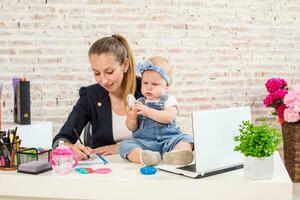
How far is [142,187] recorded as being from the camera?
156 centimetres

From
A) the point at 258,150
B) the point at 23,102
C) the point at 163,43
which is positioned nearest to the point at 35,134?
the point at 23,102

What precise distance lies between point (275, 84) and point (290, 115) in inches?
20.0

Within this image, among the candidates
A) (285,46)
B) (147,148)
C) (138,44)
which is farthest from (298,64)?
(147,148)

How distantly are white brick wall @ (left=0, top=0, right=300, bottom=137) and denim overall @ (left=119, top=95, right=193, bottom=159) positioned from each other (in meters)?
1.62

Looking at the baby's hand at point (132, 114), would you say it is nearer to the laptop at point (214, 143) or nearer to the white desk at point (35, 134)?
the laptop at point (214, 143)

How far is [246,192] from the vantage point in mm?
1533

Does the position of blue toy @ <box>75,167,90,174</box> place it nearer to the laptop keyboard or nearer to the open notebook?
the open notebook

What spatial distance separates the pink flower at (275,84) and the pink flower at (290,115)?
432 millimetres

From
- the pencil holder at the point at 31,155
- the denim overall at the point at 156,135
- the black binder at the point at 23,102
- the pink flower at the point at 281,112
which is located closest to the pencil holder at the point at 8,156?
the pencil holder at the point at 31,155

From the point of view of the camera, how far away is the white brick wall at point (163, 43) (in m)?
3.71

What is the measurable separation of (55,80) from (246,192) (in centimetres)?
250

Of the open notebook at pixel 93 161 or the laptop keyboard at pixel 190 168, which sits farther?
the open notebook at pixel 93 161

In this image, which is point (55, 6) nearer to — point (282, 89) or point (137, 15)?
point (137, 15)

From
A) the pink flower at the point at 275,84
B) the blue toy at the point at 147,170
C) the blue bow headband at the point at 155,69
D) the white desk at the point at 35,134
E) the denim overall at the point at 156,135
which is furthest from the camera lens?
the pink flower at the point at 275,84
